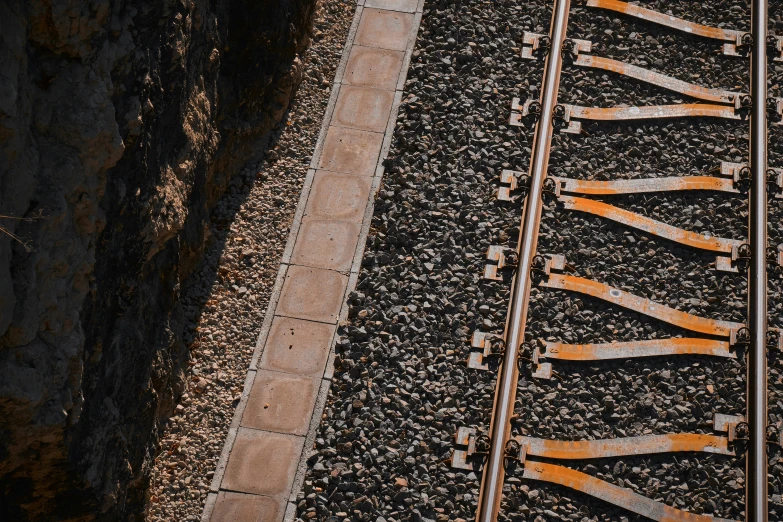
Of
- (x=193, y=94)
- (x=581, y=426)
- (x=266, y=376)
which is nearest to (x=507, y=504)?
(x=581, y=426)

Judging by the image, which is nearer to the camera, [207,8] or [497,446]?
[497,446]

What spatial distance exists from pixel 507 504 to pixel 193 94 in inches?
167

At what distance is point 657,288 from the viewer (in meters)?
7.93

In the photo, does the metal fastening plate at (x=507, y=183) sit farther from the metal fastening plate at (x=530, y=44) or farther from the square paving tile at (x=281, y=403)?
the square paving tile at (x=281, y=403)

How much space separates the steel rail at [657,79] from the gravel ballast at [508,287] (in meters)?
0.09

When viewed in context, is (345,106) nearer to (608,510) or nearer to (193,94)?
(193,94)

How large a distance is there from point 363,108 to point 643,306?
3580 millimetres

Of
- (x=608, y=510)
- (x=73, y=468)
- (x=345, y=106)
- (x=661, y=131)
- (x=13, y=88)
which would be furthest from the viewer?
(x=345, y=106)

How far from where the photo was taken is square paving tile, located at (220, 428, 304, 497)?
23.6 ft

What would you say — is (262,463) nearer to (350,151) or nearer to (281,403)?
(281,403)

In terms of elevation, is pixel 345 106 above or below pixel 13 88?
above

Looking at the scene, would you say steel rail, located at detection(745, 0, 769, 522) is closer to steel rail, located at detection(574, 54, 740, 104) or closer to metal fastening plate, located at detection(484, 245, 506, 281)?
steel rail, located at detection(574, 54, 740, 104)

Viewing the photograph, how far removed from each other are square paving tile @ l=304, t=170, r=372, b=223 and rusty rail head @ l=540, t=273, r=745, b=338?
77.9 inches

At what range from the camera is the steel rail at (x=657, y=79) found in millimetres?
9102
